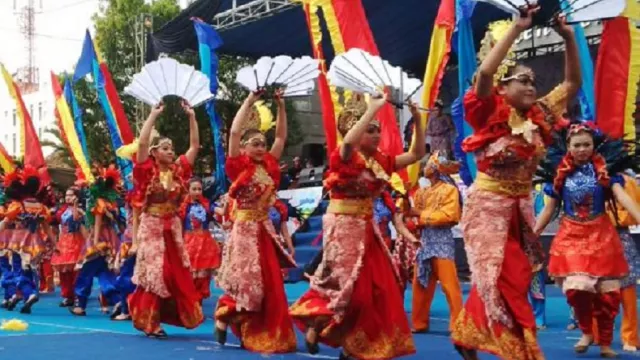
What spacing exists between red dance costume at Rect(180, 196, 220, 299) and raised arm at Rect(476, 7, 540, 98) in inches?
252

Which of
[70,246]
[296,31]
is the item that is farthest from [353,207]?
[296,31]

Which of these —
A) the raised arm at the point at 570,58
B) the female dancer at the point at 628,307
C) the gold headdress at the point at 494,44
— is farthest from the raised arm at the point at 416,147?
the female dancer at the point at 628,307

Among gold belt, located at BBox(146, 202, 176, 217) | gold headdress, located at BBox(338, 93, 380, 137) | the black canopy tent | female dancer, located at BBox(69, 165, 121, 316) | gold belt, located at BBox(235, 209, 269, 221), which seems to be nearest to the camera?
gold headdress, located at BBox(338, 93, 380, 137)

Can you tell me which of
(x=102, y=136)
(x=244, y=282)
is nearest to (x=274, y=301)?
(x=244, y=282)

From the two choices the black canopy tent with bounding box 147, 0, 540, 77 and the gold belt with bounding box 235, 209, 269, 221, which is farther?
the black canopy tent with bounding box 147, 0, 540, 77

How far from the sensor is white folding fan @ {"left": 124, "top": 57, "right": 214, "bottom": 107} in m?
7.28

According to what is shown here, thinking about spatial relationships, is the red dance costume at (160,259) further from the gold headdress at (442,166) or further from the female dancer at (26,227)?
the female dancer at (26,227)

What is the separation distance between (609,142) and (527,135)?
1853mm

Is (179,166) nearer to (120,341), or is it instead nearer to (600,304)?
(120,341)

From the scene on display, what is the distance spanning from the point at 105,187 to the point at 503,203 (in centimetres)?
646

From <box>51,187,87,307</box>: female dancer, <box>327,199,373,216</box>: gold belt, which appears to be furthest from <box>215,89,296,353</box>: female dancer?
<box>51,187,87,307</box>: female dancer

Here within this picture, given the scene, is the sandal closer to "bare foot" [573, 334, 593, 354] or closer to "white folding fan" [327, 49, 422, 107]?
"white folding fan" [327, 49, 422, 107]

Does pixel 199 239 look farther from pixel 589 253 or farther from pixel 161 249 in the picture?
pixel 589 253

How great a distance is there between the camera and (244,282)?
6484 millimetres
